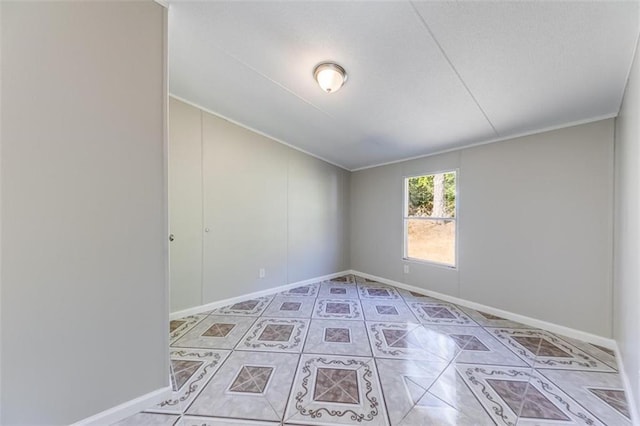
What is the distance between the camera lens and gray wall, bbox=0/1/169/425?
1127 mm

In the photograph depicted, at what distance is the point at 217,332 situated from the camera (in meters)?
2.46

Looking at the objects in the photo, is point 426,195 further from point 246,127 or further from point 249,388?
point 249,388

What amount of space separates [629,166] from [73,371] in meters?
3.53

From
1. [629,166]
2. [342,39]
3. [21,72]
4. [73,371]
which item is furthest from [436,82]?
[73,371]

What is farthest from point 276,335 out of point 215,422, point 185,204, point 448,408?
point 185,204

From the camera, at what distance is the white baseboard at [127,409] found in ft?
4.30

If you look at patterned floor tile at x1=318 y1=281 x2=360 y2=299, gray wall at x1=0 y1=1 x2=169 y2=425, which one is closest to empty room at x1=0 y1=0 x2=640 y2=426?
gray wall at x1=0 y1=1 x2=169 y2=425

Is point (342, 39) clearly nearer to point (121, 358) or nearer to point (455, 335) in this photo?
point (121, 358)

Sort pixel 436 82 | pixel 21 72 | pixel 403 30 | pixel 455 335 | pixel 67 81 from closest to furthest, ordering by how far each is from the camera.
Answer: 1. pixel 21 72
2. pixel 67 81
3. pixel 403 30
4. pixel 436 82
5. pixel 455 335

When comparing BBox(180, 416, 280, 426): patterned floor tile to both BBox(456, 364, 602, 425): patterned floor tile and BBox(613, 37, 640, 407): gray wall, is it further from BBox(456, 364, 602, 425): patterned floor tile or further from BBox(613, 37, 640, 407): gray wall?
BBox(613, 37, 640, 407): gray wall

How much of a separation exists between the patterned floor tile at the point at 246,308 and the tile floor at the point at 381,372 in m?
0.06

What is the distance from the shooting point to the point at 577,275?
233 centimetres

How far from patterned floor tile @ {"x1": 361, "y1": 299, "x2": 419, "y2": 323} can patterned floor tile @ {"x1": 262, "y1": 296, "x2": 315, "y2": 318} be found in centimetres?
71

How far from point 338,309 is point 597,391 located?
216 cm
